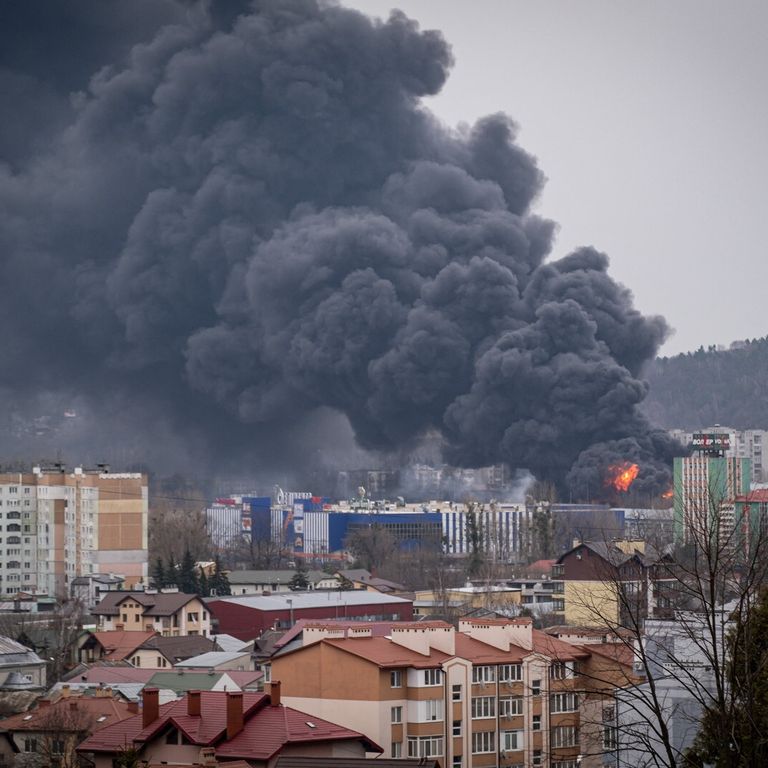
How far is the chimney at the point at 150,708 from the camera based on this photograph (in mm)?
19906

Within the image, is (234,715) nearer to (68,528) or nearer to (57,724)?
(57,724)

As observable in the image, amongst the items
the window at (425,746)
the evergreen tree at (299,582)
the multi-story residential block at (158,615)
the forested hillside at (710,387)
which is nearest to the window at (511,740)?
the window at (425,746)

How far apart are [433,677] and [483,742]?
1087mm

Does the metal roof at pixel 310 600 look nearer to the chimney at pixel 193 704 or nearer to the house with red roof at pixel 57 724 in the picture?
the house with red roof at pixel 57 724

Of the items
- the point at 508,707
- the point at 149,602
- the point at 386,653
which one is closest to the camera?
the point at 386,653

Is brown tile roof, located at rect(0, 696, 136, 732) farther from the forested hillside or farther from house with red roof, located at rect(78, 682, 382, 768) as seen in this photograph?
the forested hillside

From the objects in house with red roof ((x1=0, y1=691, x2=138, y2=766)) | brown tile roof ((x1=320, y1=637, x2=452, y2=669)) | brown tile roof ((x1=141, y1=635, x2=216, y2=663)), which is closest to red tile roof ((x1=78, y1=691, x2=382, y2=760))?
house with red roof ((x1=0, y1=691, x2=138, y2=766))

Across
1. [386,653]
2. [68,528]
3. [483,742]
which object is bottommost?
[483,742]

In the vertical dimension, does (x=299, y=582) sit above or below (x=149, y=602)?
above

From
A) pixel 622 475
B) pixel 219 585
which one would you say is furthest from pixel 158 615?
pixel 622 475

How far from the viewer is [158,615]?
141ft

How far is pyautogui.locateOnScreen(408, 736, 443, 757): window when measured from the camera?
862 inches

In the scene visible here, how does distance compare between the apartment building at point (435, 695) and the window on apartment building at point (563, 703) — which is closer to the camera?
the apartment building at point (435, 695)

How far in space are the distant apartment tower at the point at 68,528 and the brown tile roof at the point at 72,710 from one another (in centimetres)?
3267
